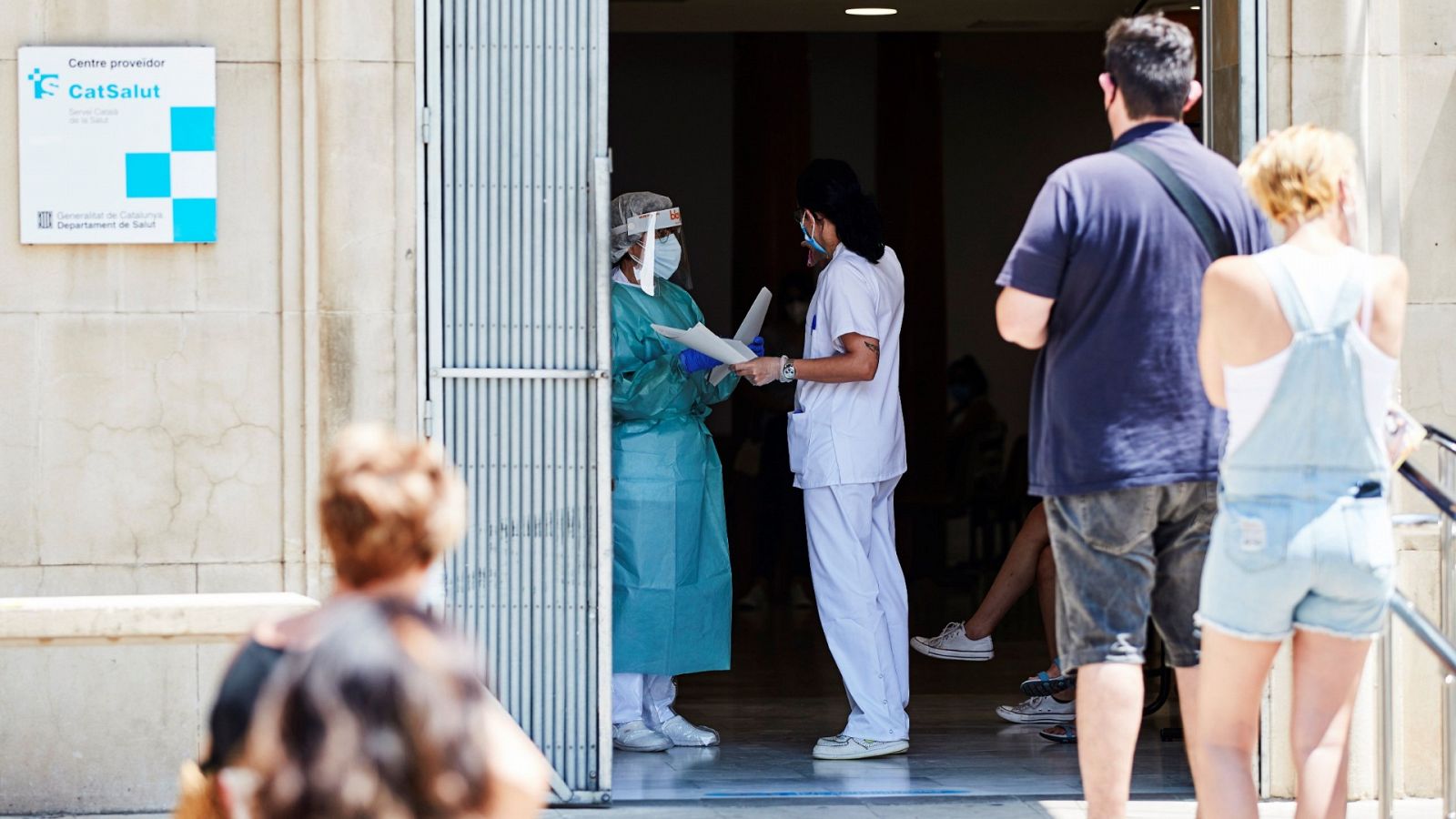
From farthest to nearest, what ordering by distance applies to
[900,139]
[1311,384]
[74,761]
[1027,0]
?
1. [900,139]
2. [1027,0]
3. [74,761]
4. [1311,384]

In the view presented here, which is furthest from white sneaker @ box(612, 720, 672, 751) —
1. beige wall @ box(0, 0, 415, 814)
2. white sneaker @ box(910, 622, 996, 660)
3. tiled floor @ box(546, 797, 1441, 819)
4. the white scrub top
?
beige wall @ box(0, 0, 415, 814)

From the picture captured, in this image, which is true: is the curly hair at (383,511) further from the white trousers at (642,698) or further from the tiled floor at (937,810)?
the white trousers at (642,698)

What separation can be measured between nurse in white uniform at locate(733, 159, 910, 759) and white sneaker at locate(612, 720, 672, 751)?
550mm

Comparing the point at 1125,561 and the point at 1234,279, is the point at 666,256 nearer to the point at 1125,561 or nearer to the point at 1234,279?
the point at 1125,561

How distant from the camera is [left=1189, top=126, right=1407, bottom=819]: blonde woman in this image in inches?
132

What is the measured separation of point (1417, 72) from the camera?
526cm

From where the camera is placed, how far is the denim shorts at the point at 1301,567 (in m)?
3.35

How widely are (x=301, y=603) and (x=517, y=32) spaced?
2001mm

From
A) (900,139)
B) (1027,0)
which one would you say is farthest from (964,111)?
(1027,0)

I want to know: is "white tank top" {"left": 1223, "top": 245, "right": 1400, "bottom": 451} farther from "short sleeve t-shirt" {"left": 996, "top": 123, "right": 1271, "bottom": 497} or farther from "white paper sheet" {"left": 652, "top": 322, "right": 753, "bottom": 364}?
"white paper sheet" {"left": 652, "top": 322, "right": 753, "bottom": 364}

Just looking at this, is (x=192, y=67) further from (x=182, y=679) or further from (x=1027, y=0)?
(x=1027, y=0)

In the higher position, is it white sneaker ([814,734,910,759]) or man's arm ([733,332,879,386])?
man's arm ([733,332,879,386])

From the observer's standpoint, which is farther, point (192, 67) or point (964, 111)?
A: point (964, 111)

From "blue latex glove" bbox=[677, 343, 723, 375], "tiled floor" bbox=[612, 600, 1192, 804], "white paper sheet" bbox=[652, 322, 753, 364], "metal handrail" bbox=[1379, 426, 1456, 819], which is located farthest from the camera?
"blue latex glove" bbox=[677, 343, 723, 375]
